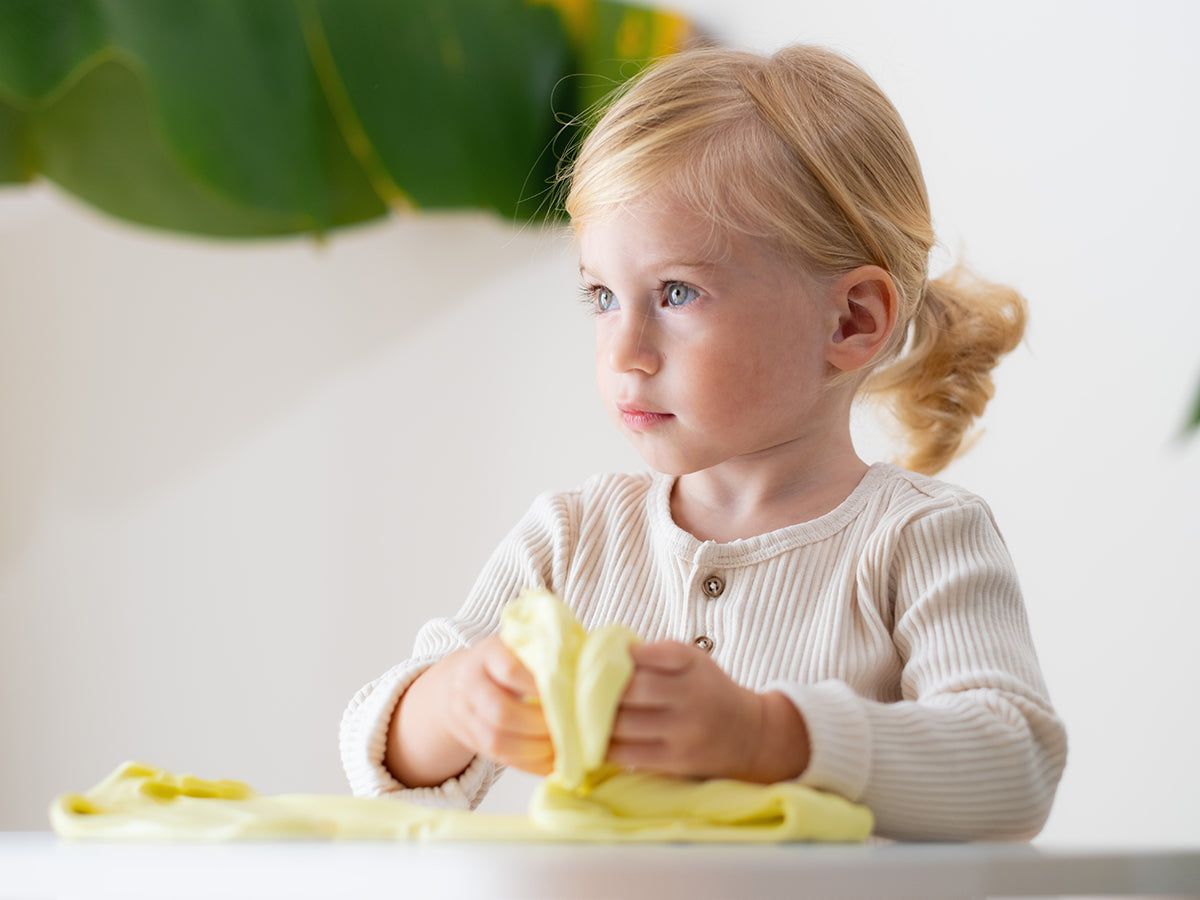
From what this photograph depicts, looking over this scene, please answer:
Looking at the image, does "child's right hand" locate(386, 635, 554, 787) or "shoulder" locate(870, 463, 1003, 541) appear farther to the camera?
"shoulder" locate(870, 463, 1003, 541)

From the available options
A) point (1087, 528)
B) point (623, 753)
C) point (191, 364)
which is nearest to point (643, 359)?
point (623, 753)

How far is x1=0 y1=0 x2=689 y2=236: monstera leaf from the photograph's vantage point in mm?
1718

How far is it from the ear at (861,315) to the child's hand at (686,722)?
1.03 feet

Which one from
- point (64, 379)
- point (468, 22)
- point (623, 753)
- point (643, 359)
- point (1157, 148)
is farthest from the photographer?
point (64, 379)

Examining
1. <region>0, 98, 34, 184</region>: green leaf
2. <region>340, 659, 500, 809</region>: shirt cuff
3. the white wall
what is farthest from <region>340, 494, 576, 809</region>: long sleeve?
<region>0, 98, 34, 184</region>: green leaf

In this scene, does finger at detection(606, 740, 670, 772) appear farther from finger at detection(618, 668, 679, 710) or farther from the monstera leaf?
the monstera leaf

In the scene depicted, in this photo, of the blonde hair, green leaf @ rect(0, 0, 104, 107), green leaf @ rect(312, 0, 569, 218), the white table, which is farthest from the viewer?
green leaf @ rect(312, 0, 569, 218)

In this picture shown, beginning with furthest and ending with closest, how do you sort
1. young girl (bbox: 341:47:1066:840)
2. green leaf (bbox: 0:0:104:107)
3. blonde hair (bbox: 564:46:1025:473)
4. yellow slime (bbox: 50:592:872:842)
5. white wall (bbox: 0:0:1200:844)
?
white wall (bbox: 0:0:1200:844)
green leaf (bbox: 0:0:104:107)
blonde hair (bbox: 564:46:1025:473)
young girl (bbox: 341:47:1066:840)
yellow slime (bbox: 50:592:872:842)

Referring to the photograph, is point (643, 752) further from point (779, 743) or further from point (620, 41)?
point (620, 41)

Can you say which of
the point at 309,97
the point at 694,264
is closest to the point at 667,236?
the point at 694,264

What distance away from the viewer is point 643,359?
2.43 feet

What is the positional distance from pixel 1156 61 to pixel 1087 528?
1.44 feet

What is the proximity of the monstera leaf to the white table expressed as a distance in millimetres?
1405

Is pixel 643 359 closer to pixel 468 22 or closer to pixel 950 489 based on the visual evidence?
pixel 950 489
